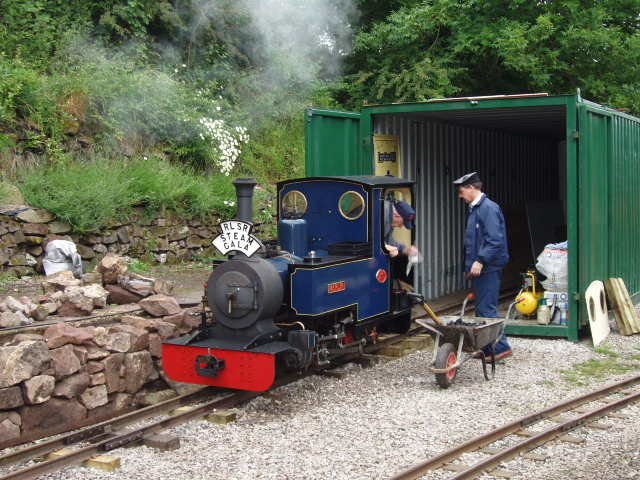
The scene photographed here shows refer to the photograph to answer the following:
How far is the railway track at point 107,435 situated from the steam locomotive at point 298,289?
285 millimetres

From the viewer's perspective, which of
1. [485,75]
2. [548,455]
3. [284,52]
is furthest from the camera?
[485,75]

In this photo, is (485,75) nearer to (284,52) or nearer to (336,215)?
(284,52)

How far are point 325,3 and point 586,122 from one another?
435 inches

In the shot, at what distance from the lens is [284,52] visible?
753 inches

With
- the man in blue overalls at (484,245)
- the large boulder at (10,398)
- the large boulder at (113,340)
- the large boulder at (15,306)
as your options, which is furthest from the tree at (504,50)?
the large boulder at (10,398)

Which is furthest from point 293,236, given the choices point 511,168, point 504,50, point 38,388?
point 504,50

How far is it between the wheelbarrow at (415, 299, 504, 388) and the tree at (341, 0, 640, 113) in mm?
10463

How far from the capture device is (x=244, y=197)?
24.4 feet

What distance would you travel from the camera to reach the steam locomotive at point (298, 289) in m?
7.27

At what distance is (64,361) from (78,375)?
7.8 inches

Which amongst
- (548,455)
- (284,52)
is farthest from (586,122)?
(284,52)

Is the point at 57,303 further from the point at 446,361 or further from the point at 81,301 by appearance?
the point at 446,361

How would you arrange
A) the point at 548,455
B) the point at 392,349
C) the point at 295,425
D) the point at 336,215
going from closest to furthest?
the point at 548,455 < the point at 295,425 < the point at 336,215 < the point at 392,349

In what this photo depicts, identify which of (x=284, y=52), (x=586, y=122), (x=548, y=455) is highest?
(x=284, y=52)
